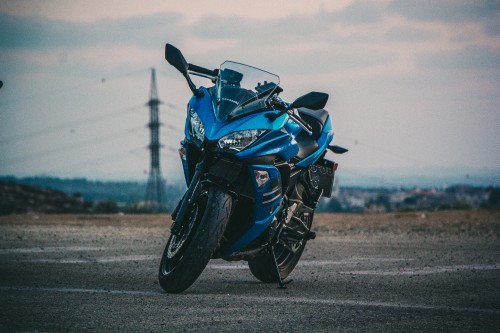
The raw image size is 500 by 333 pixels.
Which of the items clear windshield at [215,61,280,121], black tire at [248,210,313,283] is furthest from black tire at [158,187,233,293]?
black tire at [248,210,313,283]

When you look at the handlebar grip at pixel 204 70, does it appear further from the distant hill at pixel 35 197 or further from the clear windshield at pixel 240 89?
the distant hill at pixel 35 197

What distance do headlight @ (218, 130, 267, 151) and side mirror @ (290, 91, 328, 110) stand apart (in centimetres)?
60

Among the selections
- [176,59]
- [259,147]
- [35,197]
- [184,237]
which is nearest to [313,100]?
Result: [259,147]

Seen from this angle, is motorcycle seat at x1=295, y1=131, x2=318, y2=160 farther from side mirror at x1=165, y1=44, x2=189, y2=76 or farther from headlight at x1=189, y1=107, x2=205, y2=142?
side mirror at x1=165, y1=44, x2=189, y2=76

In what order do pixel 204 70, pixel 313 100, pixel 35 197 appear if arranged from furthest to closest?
pixel 35 197 < pixel 204 70 < pixel 313 100

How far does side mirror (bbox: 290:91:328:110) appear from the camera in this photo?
8.35m

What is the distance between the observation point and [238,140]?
8070 mm

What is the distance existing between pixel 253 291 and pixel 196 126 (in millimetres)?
1656

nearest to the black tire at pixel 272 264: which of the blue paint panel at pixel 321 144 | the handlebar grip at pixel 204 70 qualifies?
the blue paint panel at pixel 321 144

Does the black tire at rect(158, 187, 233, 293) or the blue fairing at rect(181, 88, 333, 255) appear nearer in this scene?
the black tire at rect(158, 187, 233, 293)

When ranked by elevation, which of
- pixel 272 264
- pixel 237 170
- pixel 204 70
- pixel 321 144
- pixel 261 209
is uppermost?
pixel 204 70

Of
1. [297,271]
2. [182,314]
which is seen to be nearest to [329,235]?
[297,271]

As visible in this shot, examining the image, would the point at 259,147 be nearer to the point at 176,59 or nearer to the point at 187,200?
the point at 187,200

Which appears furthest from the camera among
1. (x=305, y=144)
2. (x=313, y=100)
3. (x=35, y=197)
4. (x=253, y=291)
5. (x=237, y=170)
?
(x=35, y=197)
